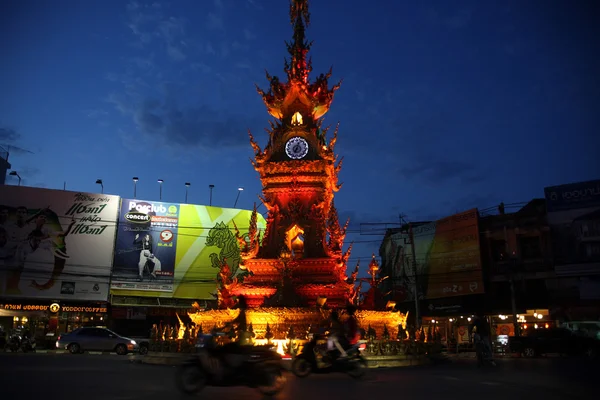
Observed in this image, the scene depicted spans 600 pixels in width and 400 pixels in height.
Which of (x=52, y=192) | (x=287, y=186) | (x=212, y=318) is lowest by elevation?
(x=212, y=318)

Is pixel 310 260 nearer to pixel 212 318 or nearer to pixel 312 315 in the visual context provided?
pixel 312 315

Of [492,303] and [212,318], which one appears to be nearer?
[212,318]

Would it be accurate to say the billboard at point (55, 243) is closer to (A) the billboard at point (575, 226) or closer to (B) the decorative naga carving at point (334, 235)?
(B) the decorative naga carving at point (334, 235)

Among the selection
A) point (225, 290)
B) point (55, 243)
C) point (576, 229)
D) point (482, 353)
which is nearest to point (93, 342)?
point (225, 290)

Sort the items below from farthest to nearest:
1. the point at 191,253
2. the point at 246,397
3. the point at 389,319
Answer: the point at 191,253 < the point at 389,319 < the point at 246,397

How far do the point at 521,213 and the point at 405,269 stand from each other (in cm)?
1376

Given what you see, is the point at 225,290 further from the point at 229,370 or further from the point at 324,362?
the point at 229,370

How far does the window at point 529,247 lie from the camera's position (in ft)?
127

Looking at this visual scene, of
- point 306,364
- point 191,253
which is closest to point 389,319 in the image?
point 306,364

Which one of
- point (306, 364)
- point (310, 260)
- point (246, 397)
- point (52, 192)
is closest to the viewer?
point (246, 397)

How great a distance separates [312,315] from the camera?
18.7m

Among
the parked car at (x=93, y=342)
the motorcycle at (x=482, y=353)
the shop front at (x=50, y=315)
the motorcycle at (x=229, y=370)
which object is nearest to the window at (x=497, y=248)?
the motorcycle at (x=482, y=353)

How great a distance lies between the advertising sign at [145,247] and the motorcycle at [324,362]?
3474 centimetres

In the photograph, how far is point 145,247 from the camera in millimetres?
44188
